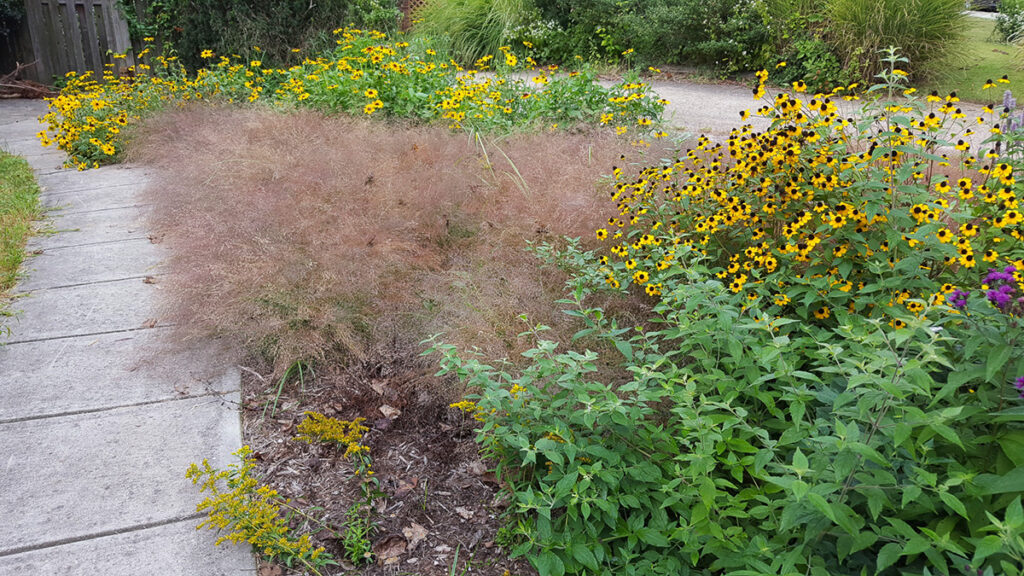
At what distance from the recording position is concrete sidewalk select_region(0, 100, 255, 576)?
6.97 ft

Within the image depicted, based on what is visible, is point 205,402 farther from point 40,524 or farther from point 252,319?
point 40,524

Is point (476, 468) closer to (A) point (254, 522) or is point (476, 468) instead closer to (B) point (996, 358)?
(A) point (254, 522)

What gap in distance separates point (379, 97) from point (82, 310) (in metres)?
3.19

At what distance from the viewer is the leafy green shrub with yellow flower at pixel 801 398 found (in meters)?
1.62

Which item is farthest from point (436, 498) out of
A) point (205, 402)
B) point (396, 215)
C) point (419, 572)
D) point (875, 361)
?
point (396, 215)

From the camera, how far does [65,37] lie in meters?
10.6

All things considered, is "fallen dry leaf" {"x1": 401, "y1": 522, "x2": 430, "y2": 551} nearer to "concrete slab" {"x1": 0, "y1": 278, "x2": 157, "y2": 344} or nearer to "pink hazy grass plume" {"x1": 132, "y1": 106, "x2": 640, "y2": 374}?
"pink hazy grass plume" {"x1": 132, "y1": 106, "x2": 640, "y2": 374}

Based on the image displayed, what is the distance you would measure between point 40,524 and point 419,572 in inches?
47.1

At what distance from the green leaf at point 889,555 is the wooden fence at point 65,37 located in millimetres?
11129

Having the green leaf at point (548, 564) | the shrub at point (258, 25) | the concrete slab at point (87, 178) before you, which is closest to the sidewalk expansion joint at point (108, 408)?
the green leaf at point (548, 564)

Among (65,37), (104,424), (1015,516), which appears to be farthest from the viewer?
(65,37)

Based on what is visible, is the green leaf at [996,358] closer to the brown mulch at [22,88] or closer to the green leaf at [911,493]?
the green leaf at [911,493]

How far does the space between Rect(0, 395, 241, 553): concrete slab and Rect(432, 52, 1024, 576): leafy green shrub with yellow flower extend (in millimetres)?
989

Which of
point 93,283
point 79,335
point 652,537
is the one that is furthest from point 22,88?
point 652,537
